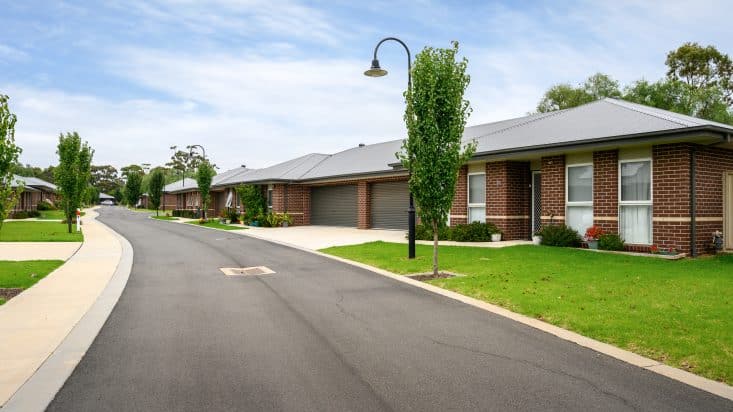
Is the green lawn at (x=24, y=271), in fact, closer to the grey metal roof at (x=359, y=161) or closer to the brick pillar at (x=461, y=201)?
the brick pillar at (x=461, y=201)

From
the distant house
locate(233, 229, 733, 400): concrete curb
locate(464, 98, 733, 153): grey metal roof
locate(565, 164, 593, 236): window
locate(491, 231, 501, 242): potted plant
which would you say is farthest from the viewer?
the distant house

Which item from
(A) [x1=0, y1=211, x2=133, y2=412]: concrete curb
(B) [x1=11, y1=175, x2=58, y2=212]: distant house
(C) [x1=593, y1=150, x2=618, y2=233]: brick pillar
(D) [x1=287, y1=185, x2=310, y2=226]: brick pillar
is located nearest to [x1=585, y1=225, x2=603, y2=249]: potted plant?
(C) [x1=593, y1=150, x2=618, y2=233]: brick pillar

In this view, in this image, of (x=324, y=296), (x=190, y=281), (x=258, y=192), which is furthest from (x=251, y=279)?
(x=258, y=192)

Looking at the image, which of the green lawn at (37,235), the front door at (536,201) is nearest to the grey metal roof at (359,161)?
the front door at (536,201)

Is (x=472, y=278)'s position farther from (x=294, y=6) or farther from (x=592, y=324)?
(x=294, y=6)

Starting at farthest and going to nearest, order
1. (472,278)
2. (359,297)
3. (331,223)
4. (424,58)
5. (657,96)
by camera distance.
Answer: (657,96)
(331,223)
(424,58)
(472,278)
(359,297)

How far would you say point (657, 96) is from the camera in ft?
128

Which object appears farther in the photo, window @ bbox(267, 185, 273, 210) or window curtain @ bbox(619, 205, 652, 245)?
window @ bbox(267, 185, 273, 210)

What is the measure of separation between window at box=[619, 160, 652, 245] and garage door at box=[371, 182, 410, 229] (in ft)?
39.0

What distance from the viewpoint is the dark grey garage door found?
98.2 feet

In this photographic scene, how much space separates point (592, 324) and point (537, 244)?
10407 mm

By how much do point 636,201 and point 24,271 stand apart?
1571 cm

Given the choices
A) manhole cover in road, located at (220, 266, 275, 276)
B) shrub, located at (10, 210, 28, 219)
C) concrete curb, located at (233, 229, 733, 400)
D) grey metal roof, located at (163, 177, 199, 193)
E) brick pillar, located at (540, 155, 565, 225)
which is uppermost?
grey metal roof, located at (163, 177, 199, 193)

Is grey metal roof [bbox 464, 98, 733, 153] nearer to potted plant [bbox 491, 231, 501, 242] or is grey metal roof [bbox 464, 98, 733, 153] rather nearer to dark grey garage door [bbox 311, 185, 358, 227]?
potted plant [bbox 491, 231, 501, 242]
